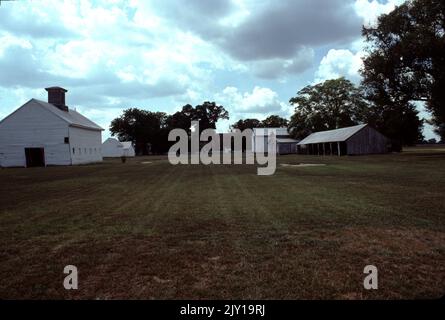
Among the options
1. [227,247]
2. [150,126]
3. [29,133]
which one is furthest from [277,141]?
[227,247]

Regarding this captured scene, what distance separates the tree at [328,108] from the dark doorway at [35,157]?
57382mm

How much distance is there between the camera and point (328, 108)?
8162 cm

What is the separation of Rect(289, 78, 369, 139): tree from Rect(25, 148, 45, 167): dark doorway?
5738cm

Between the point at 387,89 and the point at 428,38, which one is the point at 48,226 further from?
the point at 387,89

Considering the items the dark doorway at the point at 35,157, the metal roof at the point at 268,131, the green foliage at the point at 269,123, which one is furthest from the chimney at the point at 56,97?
the green foliage at the point at 269,123

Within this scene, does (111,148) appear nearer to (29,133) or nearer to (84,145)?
(84,145)

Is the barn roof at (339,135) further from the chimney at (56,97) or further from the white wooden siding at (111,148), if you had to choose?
the white wooden siding at (111,148)

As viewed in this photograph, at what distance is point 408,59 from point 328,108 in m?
44.2

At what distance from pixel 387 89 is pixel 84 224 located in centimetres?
4191

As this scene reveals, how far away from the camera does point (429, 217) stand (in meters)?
8.87

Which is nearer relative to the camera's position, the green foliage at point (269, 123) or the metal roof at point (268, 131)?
the metal roof at point (268, 131)

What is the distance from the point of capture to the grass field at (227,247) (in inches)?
186

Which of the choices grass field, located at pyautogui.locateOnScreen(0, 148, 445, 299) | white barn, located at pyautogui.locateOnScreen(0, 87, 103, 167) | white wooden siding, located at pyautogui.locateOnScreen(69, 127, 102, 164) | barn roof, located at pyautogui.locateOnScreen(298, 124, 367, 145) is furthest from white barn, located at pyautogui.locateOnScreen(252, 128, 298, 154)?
grass field, located at pyautogui.locateOnScreen(0, 148, 445, 299)

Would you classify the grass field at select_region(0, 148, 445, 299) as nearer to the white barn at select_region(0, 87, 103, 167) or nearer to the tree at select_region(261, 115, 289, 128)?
the white barn at select_region(0, 87, 103, 167)
